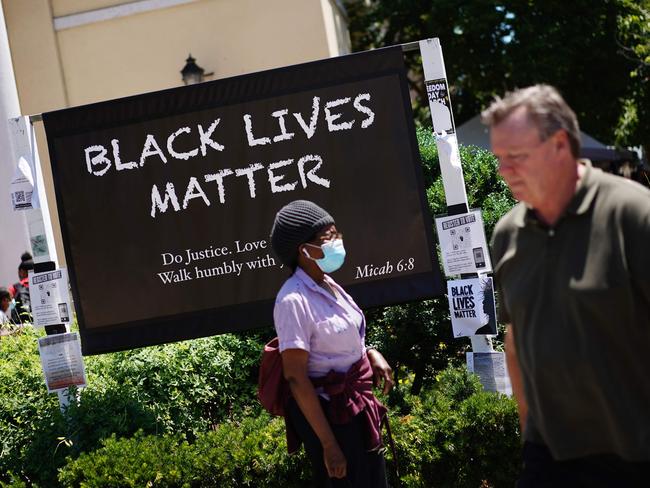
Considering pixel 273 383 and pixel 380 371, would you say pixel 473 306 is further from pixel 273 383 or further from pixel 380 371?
pixel 273 383

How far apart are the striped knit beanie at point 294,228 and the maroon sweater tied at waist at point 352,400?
0.55m

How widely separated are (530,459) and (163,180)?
3.88 m

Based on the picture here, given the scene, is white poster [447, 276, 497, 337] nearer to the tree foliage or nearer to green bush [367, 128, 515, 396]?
green bush [367, 128, 515, 396]

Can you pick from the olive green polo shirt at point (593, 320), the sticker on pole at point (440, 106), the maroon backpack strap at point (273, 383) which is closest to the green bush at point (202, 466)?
the maroon backpack strap at point (273, 383)

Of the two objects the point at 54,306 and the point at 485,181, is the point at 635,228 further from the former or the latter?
the point at 485,181

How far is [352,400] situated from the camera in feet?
13.9

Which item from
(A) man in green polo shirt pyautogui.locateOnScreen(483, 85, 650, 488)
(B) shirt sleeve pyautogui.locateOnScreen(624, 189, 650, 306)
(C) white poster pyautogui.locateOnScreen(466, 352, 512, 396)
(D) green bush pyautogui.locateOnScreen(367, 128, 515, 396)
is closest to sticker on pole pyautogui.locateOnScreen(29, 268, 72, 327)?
(D) green bush pyautogui.locateOnScreen(367, 128, 515, 396)

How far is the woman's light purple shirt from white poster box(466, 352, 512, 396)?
6.20ft

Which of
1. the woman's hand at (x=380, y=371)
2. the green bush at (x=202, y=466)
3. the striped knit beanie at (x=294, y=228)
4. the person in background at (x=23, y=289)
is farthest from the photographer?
the person in background at (x=23, y=289)

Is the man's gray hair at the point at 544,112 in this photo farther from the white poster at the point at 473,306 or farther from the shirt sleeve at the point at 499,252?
the white poster at the point at 473,306

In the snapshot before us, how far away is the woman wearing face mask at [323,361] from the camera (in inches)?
161

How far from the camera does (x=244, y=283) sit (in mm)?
6430

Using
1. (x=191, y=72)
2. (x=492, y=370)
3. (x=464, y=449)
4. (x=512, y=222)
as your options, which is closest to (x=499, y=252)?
(x=512, y=222)

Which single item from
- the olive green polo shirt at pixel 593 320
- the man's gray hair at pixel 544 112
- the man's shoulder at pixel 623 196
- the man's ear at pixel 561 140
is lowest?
the olive green polo shirt at pixel 593 320
